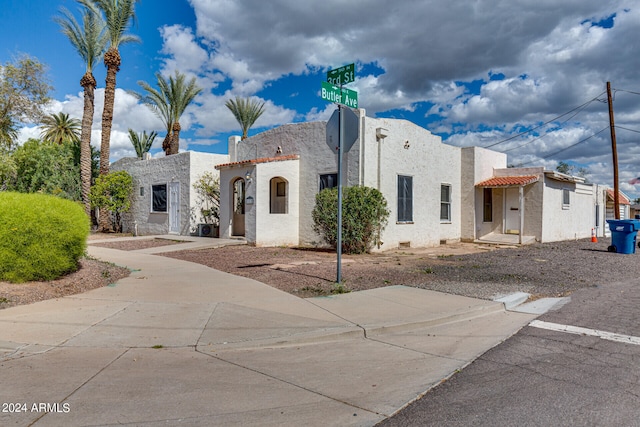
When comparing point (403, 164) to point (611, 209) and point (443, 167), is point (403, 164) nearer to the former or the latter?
point (443, 167)

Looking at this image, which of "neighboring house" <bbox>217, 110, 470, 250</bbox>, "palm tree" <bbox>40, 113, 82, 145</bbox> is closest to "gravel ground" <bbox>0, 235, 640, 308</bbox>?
"neighboring house" <bbox>217, 110, 470, 250</bbox>

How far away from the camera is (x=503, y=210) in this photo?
21.0 m

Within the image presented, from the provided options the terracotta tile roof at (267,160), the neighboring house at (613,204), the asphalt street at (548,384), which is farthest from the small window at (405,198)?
the neighboring house at (613,204)

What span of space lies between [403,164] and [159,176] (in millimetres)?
12089

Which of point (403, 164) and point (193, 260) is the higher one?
point (403, 164)

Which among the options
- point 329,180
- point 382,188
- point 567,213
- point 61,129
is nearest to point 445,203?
point 382,188

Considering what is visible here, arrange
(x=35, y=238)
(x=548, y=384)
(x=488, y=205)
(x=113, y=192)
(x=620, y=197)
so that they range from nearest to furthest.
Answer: (x=548, y=384) → (x=35, y=238) → (x=488, y=205) → (x=113, y=192) → (x=620, y=197)

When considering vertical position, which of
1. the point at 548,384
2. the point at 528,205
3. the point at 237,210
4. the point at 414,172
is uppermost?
the point at 414,172

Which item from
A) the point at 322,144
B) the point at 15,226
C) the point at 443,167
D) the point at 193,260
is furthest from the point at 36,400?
the point at 443,167

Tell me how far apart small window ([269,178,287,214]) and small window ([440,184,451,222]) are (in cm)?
702

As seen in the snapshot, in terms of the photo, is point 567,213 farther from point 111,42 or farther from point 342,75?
point 111,42

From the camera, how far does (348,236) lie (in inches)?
556

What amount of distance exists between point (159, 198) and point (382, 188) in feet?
38.4

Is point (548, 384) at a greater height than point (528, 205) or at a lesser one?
lesser
